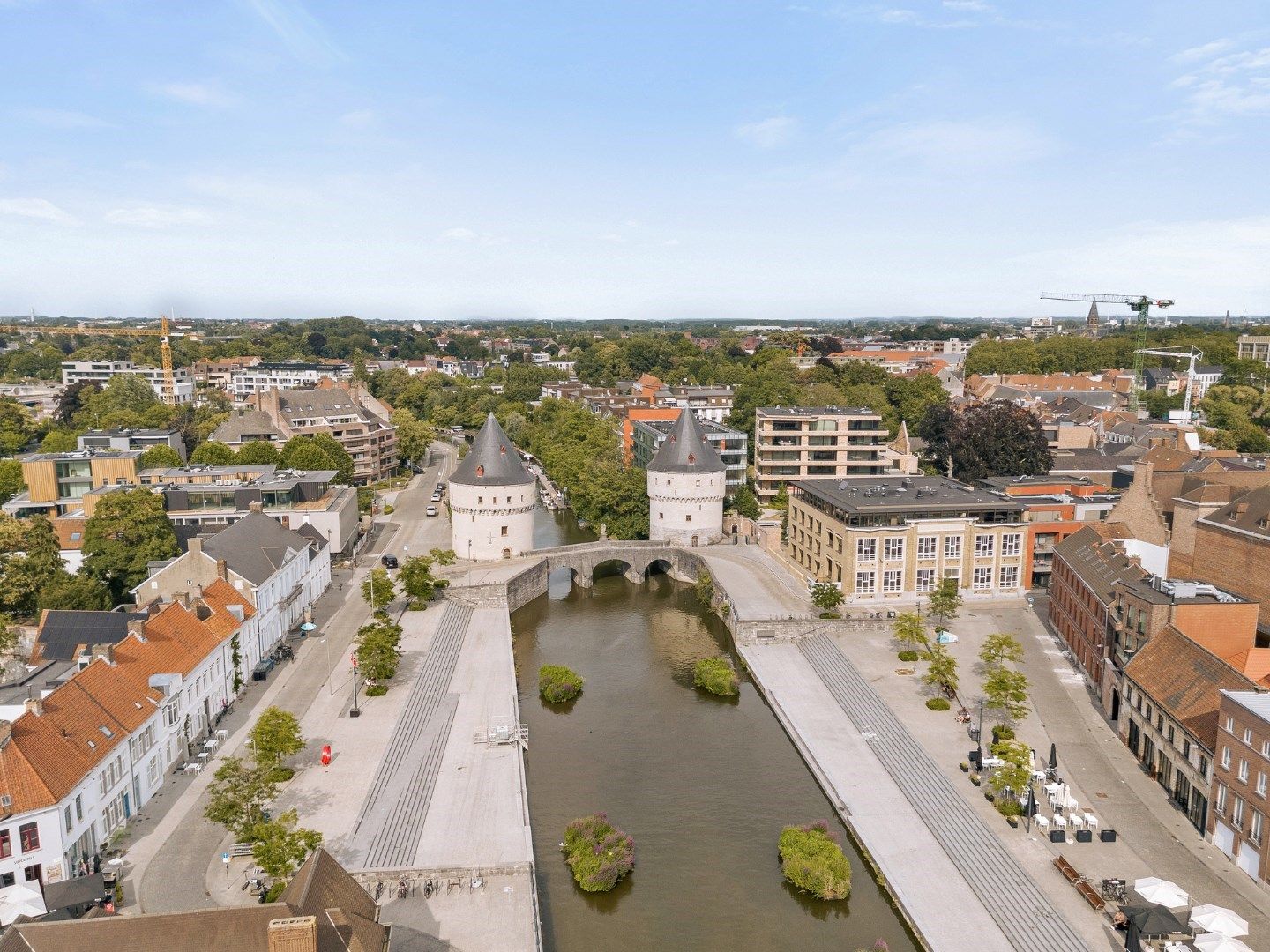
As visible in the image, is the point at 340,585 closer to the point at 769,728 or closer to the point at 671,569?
the point at 671,569

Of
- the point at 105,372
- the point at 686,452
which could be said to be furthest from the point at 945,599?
the point at 105,372

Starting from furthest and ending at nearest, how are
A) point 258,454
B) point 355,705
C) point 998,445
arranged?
point 258,454 < point 998,445 < point 355,705

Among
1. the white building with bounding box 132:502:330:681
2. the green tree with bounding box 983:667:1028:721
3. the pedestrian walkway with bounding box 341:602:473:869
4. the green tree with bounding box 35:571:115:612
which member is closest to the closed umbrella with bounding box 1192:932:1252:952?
the green tree with bounding box 983:667:1028:721

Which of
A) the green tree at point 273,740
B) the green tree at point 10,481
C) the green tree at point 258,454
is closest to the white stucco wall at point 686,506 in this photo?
the green tree at point 258,454

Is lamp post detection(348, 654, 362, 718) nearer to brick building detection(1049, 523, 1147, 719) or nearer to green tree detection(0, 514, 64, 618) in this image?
green tree detection(0, 514, 64, 618)

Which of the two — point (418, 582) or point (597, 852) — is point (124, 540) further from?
point (597, 852)

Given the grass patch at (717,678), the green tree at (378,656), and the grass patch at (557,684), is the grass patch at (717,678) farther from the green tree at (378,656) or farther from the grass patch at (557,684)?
the green tree at (378,656)
